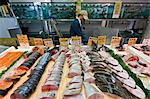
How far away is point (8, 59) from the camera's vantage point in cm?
151

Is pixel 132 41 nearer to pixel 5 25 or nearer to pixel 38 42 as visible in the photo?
pixel 38 42

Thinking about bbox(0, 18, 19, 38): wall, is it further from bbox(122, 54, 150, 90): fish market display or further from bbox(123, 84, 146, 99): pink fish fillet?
bbox(123, 84, 146, 99): pink fish fillet

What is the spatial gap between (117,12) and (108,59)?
2735 mm

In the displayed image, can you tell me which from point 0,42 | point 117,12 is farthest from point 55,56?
point 117,12

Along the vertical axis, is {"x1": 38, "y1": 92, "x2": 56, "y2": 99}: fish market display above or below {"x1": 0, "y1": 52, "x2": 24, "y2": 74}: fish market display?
above

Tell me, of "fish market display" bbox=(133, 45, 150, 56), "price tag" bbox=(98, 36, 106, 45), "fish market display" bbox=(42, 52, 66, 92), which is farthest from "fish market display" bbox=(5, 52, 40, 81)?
"fish market display" bbox=(133, 45, 150, 56)

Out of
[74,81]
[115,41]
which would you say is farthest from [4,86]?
[115,41]

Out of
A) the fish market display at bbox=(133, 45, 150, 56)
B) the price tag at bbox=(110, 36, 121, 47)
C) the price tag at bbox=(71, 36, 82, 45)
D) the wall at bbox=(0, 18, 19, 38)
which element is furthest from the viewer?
the wall at bbox=(0, 18, 19, 38)

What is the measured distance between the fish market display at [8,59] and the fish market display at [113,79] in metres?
0.81

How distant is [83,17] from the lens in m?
3.40

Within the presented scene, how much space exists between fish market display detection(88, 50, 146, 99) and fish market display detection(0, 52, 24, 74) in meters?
0.81

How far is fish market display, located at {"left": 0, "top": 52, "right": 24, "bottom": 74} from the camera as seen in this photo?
1.33 m

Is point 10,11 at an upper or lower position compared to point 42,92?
upper

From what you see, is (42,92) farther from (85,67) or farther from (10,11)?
(10,11)
